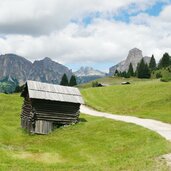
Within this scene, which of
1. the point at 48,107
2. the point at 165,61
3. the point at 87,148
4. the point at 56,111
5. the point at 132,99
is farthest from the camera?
the point at 165,61

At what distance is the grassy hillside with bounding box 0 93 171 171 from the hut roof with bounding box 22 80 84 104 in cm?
408

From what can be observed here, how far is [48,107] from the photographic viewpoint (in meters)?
53.3

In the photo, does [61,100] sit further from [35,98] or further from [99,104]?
[99,104]

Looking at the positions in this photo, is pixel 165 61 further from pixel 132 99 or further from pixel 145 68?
pixel 132 99

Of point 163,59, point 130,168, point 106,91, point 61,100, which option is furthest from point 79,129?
point 163,59

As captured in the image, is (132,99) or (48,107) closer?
(48,107)

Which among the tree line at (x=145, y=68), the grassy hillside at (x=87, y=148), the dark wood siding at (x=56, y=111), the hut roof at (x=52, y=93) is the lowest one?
the grassy hillside at (x=87, y=148)

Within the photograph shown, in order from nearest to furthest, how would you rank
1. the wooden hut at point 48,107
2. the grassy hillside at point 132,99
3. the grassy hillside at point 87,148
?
the grassy hillside at point 87,148 → the wooden hut at point 48,107 → the grassy hillside at point 132,99

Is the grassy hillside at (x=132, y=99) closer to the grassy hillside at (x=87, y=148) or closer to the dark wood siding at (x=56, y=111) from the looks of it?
the dark wood siding at (x=56, y=111)

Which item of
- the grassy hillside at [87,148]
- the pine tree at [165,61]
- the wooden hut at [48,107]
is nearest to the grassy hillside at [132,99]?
the wooden hut at [48,107]

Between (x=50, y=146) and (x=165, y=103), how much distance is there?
138ft

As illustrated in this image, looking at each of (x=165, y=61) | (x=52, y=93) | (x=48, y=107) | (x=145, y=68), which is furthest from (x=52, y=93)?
(x=165, y=61)

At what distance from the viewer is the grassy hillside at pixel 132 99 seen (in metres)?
75.4

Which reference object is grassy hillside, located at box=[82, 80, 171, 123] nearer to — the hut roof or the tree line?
the hut roof
